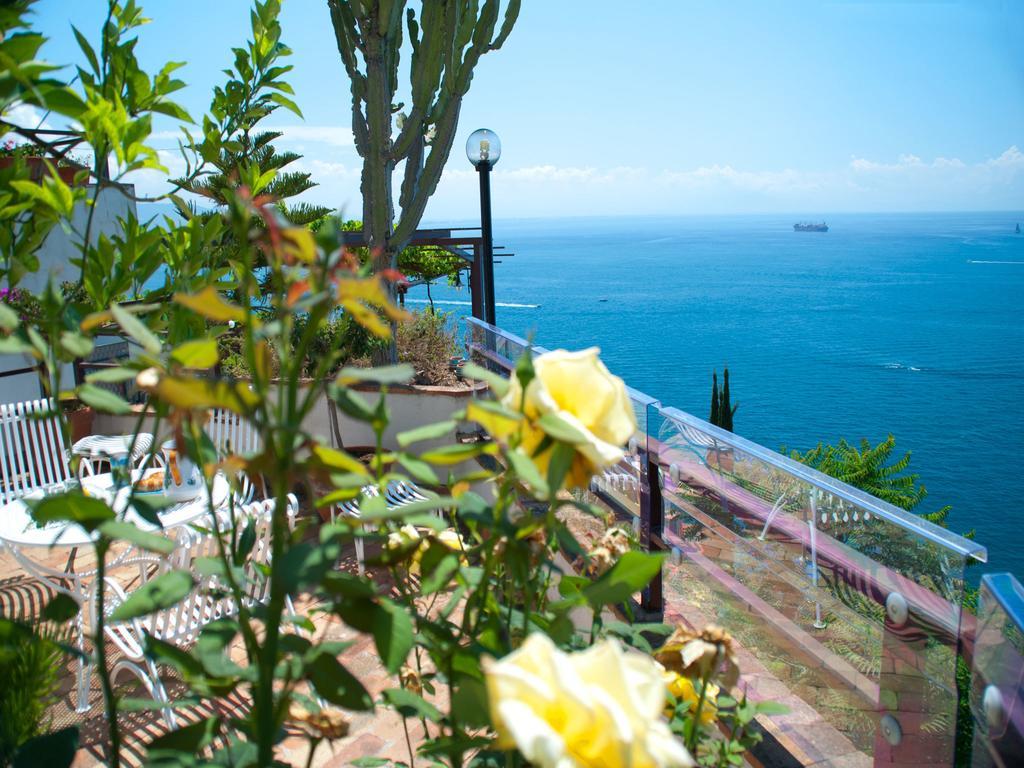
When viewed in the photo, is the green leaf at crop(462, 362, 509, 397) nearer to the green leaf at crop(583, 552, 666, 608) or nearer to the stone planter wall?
the green leaf at crop(583, 552, 666, 608)

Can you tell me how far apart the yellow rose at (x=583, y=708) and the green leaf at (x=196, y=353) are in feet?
0.78

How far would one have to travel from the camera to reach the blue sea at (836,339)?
30.4 metres

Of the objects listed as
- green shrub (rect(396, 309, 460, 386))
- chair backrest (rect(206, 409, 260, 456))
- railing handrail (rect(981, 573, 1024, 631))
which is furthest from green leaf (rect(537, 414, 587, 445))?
green shrub (rect(396, 309, 460, 386))

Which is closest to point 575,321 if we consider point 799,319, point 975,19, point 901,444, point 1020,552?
point 799,319

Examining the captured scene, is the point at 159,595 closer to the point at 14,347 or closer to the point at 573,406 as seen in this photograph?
the point at 14,347

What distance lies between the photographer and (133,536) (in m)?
0.45

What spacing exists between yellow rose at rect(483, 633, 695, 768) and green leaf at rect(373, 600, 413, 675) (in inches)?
3.2

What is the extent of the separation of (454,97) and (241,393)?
6.39 m

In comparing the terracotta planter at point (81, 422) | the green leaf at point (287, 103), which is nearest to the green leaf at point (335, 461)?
the green leaf at point (287, 103)

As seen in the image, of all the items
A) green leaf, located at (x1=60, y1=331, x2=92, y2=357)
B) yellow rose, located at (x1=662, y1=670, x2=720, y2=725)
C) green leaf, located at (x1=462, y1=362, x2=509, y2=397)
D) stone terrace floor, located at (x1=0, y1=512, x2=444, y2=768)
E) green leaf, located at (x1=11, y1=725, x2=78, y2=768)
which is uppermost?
green leaf, located at (x1=60, y1=331, x2=92, y2=357)

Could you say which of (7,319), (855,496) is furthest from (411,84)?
(7,319)

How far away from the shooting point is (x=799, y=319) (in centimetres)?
5531

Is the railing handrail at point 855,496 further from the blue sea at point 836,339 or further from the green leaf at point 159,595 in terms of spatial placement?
the blue sea at point 836,339

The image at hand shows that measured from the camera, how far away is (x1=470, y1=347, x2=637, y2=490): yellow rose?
440mm
